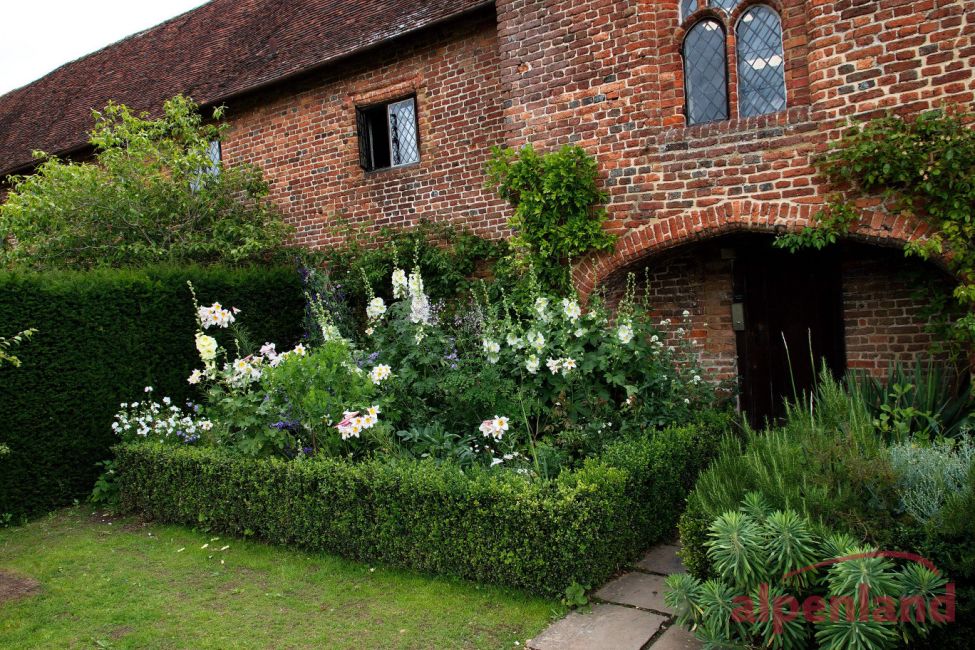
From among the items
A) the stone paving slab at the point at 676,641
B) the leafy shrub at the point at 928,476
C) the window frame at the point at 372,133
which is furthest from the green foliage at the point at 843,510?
the window frame at the point at 372,133

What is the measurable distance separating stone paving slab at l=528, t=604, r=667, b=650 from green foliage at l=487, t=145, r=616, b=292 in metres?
4.24

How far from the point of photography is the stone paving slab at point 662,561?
501cm

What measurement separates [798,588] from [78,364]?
7.38m

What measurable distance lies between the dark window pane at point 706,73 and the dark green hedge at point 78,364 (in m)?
A: 6.32

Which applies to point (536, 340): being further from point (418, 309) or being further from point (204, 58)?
point (204, 58)

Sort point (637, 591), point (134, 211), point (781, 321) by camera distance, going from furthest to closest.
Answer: point (134, 211) → point (781, 321) → point (637, 591)

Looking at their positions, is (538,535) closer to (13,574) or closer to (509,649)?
(509,649)

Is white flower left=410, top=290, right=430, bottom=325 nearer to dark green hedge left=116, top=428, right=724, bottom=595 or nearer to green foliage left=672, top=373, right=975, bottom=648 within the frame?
dark green hedge left=116, top=428, right=724, bottom=595

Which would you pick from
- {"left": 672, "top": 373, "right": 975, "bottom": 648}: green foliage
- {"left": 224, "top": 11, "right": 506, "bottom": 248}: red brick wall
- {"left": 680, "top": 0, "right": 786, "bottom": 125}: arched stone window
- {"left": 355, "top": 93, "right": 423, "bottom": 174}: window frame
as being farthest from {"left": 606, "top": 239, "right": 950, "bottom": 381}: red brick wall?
{"left": 355, "top": 93, "right": 423, "bottom": 174}: window frame

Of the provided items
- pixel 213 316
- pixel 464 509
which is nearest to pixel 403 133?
pixel 213 316

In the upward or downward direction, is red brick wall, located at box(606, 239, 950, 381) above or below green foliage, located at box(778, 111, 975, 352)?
below

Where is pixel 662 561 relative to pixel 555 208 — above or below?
below

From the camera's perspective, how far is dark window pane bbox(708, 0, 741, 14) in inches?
280

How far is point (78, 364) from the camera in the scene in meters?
7.59
